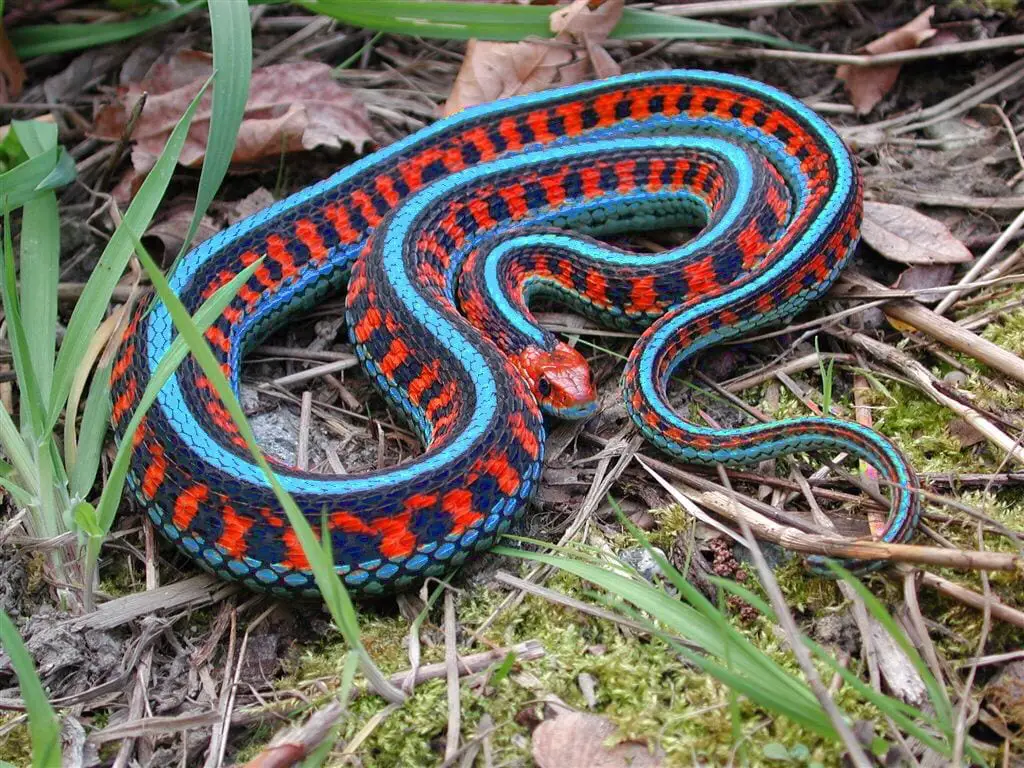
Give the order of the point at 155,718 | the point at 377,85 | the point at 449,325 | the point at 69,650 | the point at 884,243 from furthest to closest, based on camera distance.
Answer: the point at 377,85, the point at 884,243, the point at 449,325, the point at 69,650, the point at 155,718

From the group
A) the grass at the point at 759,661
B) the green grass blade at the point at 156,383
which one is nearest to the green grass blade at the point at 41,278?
the green grass blade at the point at 156,383

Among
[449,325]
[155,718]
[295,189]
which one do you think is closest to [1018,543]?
[449,325]

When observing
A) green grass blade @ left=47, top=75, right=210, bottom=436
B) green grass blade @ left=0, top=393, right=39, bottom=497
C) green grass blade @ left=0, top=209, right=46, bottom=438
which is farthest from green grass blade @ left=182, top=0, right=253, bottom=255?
green grass blade @ left=0, top=393, right=39, bottom=497

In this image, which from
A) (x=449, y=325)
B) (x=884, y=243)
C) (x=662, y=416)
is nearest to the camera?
(x=662, y=416)

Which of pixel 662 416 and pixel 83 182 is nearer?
pixel 662 416

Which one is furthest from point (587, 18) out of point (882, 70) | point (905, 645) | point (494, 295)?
point (905, 645)

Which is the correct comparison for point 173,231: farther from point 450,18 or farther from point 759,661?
point 759,661

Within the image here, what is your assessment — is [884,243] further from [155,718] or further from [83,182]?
[83,182]
